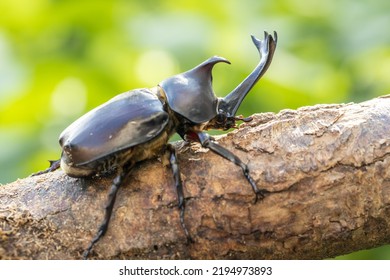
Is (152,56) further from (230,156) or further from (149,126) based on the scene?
(230,156)

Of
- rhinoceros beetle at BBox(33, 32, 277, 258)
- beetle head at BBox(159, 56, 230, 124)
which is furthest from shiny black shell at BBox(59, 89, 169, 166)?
beetle head at BBox(159, 56, 230, 124)

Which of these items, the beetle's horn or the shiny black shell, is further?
the beetle's horn

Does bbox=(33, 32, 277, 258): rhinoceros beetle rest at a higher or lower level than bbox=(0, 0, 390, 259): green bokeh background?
higher

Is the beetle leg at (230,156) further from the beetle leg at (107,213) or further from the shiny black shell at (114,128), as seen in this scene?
the beetle leg at (107,213)

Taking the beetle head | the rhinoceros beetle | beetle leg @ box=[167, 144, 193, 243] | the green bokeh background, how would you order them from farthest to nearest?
the green bokeh background, the beetle head, the rhinoceros beetle, beetle leg @ box=[167, 144, 193, 243]

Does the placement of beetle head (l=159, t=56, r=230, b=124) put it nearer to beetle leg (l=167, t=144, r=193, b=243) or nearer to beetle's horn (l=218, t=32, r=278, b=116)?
beetle's horn (l=218, t=32, r=278, b=116)
